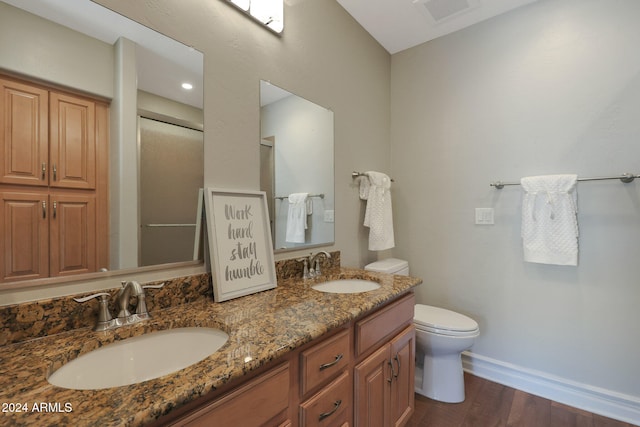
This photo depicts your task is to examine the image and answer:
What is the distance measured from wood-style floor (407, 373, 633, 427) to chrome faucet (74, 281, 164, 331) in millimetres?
1548

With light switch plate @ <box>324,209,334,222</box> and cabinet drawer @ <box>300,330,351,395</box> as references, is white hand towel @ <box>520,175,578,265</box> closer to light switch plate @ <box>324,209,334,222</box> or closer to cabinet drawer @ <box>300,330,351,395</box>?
light switch plate @ <box>324,209,334,222</box>

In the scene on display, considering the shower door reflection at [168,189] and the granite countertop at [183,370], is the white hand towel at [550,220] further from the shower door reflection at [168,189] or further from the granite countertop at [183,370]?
the shower door reflection at [168,189]

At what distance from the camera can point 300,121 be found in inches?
64.2

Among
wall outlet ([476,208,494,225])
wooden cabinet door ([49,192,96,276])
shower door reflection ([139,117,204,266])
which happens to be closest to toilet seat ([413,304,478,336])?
wall outlet ([476,208,494,225])

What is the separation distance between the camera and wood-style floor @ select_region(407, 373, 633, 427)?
1587 millimetres

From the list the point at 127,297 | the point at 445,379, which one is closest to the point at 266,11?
the point at 127,297

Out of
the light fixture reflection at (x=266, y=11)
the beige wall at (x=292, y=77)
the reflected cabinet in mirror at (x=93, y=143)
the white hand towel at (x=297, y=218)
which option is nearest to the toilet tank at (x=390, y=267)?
the beige wall at (x=292, y=77)

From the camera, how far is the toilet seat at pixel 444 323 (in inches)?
66.6

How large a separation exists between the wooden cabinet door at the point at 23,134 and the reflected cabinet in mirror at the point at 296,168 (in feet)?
2.56

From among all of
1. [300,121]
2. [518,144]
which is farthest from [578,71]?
[300,121]

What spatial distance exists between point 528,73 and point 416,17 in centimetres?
86

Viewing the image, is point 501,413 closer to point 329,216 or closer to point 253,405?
point 329,216

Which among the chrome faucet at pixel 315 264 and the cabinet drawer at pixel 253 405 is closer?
the cabinet drawer at pixel 253 405

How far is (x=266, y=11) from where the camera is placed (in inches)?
54.1
